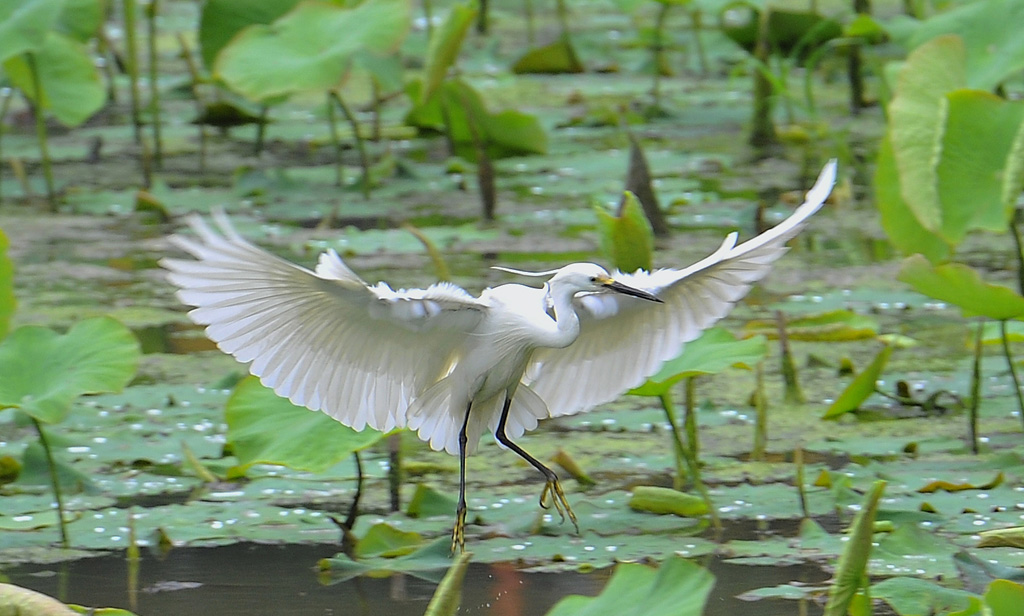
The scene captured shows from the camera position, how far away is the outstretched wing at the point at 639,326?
12.1 feet

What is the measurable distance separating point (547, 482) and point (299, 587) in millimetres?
650

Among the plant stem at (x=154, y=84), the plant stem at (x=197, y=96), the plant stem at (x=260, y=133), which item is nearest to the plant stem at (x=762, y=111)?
the plant stem at (x=260, y=133)

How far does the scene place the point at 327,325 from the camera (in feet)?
11.2

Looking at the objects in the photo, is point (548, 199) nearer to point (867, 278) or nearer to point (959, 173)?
point (867, 278)

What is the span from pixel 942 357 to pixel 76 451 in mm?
2725

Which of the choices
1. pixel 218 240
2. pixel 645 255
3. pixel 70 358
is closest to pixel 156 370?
pixel 70 358

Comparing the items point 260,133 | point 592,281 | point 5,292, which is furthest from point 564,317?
point 260,133

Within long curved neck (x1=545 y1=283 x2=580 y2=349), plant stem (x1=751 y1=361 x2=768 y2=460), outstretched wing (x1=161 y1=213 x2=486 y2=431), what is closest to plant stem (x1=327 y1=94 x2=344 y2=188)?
plant stem (x1=751 y1=361 x2=768 y2=460)

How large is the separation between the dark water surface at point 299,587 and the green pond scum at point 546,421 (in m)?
0.01

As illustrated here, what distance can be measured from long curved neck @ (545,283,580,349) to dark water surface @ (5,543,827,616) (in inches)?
21.0

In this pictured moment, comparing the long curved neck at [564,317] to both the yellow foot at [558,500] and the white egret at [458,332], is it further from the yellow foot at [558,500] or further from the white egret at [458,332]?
the yellow foot at [558,500]

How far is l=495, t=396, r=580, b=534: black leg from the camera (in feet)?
12.2

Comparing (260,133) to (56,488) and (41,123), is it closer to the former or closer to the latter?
(41,123)

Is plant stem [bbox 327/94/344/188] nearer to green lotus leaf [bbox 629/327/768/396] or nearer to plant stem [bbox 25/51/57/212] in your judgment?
plant stem [bbox 25/51/57/212]
